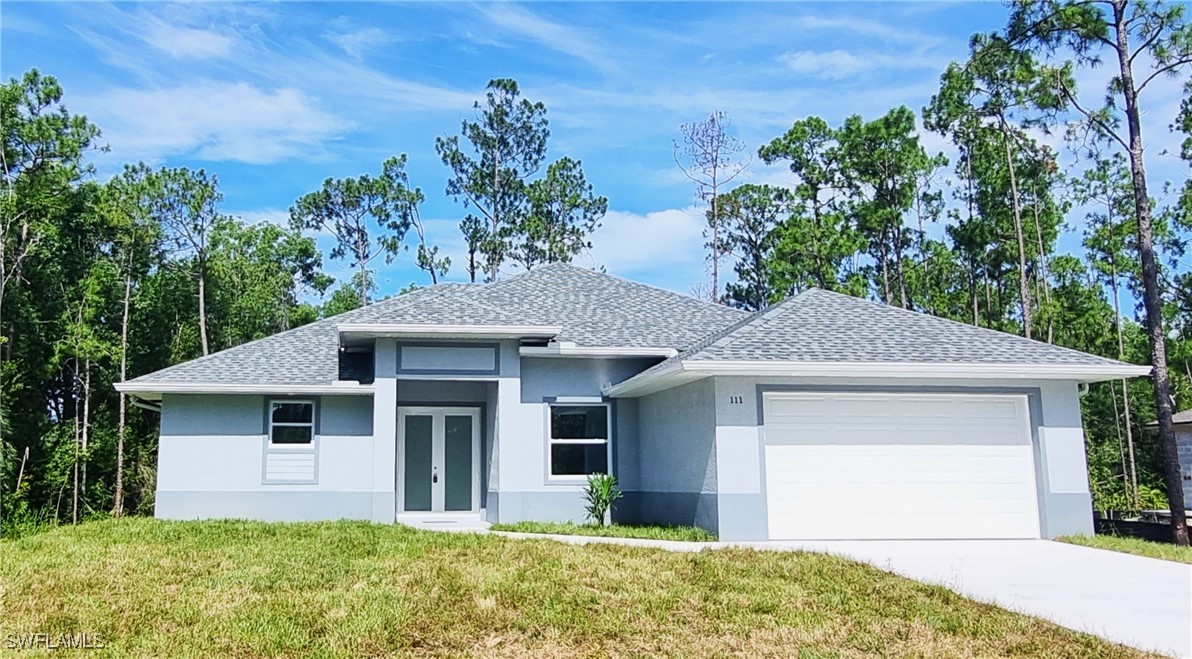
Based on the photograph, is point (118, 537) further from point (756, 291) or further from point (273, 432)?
point (756, 291)

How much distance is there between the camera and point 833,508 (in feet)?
41.4

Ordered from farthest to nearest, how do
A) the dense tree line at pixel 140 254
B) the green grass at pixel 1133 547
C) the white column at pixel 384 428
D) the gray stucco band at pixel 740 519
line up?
the dense tree line at pixel 140 254
the white column at pixel 384 428
the gray stucco band at pixel 740 519
the green grass at pixel 1133 547

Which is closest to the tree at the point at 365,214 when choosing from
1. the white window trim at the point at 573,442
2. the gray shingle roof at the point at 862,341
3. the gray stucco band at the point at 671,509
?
the white window trim at the point at 573,442

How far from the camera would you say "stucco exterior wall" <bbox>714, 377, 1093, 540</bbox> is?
12266 mm

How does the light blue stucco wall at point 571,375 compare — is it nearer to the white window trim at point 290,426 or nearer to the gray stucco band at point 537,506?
the gray stucco band at point 537,506

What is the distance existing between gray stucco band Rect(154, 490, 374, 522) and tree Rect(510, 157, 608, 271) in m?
21.2

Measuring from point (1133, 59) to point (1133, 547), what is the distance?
31.2 ft

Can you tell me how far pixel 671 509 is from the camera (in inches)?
570

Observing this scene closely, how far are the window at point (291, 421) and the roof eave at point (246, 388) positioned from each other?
443mm

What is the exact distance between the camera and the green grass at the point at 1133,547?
35.9 ft

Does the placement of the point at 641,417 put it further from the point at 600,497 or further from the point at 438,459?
the point at 438,459

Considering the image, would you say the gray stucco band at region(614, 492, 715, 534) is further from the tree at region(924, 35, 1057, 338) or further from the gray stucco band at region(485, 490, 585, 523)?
the tree at region(924, 35, 1057, 338)

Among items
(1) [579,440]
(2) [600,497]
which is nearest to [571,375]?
(1) [579,440]

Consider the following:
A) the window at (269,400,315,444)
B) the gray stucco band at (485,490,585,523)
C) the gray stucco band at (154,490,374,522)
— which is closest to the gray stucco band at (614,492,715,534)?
the gray stucco band at (485,490,585,523)
